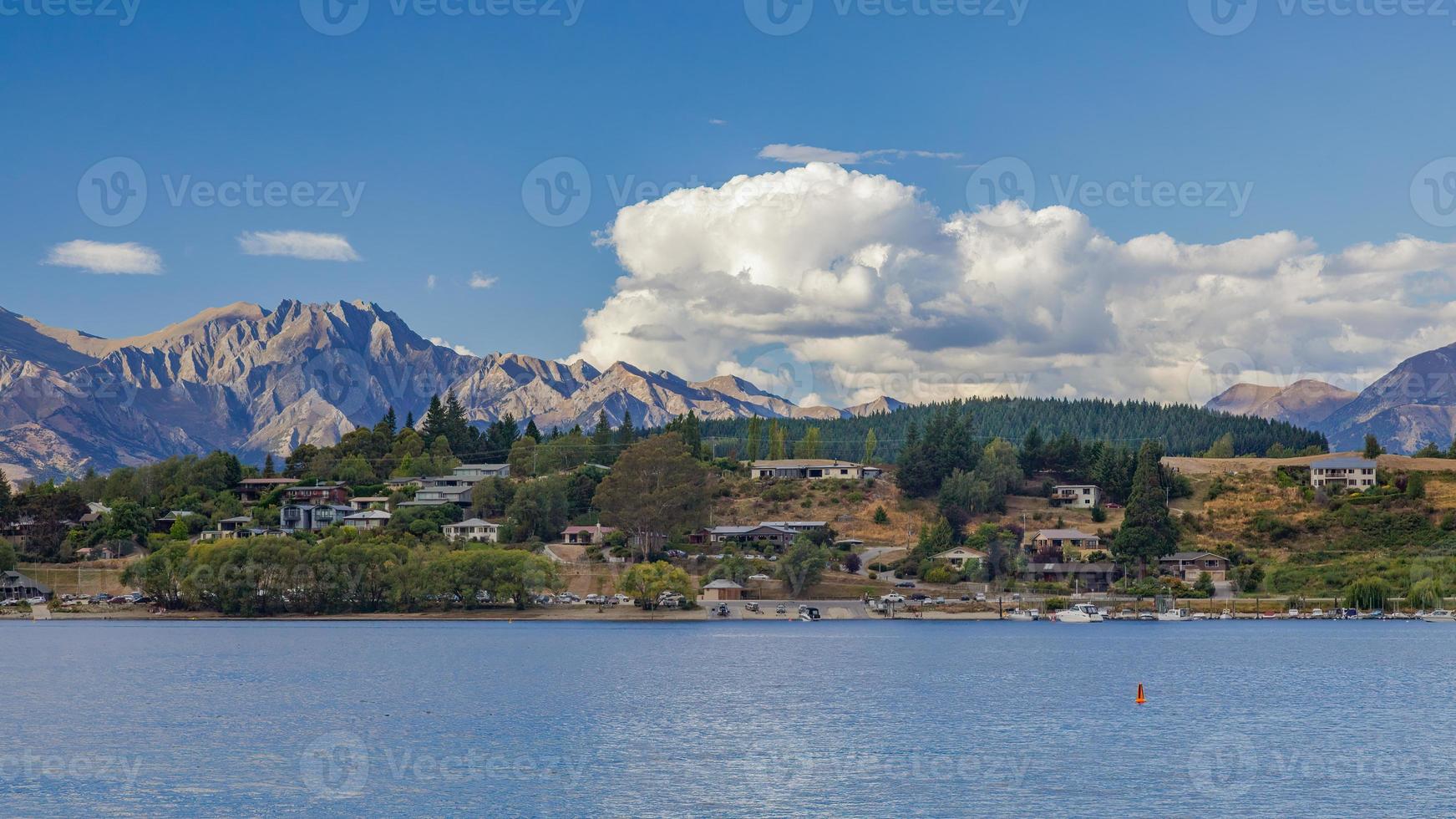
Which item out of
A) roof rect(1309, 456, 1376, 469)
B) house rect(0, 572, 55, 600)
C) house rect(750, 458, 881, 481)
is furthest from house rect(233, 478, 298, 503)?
roof rect(1309, 456, 1376, 469)

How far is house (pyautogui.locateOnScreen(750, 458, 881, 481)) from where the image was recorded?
194875 mm

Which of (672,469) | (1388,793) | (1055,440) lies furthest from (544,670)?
(1055,440)

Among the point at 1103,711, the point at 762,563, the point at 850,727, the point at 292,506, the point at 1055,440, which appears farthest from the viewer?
the point at 1055,440

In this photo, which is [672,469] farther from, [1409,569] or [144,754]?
[144,754]

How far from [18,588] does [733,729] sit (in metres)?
122

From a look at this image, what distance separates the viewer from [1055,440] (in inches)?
7603

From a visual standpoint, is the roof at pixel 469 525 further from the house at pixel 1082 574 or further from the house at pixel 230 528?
the house at pixel 1082 574

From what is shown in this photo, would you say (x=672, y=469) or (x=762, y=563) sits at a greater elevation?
(x=672, y=469)

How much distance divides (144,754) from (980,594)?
100079 mm

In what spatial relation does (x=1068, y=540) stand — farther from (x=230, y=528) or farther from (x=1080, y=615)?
(x=230, y=528)

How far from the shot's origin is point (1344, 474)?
16438 centimetres

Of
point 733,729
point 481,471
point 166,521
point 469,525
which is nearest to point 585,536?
point 469,525

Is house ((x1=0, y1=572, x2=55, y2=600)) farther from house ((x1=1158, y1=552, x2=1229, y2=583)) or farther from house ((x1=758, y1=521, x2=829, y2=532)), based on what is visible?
house ((x1=1158, y1=552, x2=1229, y2=583))

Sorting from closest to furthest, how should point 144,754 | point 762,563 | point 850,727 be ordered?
point 144,754 → point 850,727 → point 762,563
